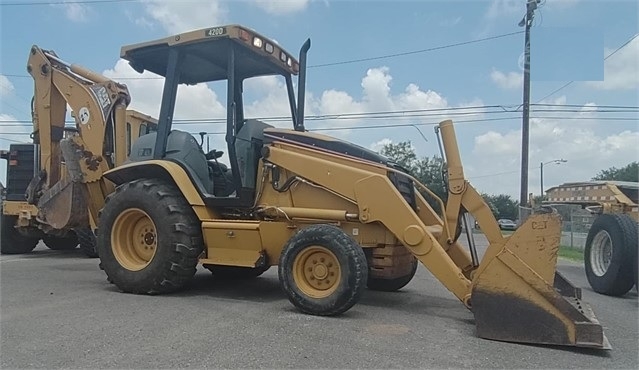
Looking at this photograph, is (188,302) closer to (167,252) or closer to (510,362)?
(167,252)

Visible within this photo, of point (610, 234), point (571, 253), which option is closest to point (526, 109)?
point (571, 253)

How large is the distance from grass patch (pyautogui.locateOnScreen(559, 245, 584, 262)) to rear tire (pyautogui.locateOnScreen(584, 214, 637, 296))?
6.30 metres

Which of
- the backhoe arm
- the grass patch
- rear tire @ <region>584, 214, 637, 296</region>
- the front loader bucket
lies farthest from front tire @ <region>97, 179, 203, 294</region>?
the grass patch

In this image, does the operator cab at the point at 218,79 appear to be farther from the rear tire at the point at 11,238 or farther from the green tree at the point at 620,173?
the green tree at the point at 620,173

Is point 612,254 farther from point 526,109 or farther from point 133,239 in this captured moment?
point 526,109

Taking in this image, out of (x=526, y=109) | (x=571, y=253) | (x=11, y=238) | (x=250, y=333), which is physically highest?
(x=526, y=109)

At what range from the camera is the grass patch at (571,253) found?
49.6 feet

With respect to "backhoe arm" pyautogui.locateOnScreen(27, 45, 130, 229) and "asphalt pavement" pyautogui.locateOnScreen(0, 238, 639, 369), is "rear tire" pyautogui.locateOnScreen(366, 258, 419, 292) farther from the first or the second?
"backhoe arm" pyautogui.locateOnScreen(27, 45, 130, 229)

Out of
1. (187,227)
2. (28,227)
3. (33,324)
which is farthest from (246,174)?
(28,227)

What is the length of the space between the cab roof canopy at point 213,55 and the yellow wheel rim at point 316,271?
2.70 meters

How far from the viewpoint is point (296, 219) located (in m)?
6.18

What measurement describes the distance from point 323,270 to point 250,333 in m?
1.12

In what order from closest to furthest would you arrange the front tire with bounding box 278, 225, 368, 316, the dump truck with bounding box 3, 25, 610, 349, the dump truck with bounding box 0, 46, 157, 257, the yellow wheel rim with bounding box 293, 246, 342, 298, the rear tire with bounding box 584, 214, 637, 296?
the dump truck with bounding box 3, 25, 610, 349 < the front tire with bounding box 278, 225, 368, 316 < the yellow wheel rim with bounding box 293, 246, 342, 298 < the rear tire with bounding box 584, 214, 637, 296 < the dump truck with bounding box 0, 46, 157, 257

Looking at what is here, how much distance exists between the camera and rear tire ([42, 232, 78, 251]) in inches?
485
